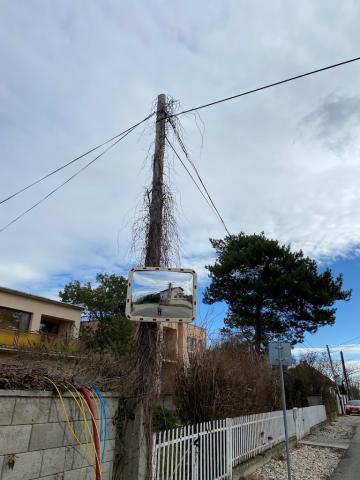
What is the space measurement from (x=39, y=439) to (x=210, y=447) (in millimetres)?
4511

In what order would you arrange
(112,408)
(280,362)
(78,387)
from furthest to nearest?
(280,362) < (112,408) < (78,387)

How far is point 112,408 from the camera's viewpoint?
5121 mm

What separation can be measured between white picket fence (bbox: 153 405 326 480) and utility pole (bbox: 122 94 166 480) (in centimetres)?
43

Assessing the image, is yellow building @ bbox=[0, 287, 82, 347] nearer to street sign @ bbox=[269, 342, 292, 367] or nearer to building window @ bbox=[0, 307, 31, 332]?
building window @ bbox=[0, 307, 31, 332]

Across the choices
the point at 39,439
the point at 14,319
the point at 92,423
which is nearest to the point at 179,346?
the point at 92,423

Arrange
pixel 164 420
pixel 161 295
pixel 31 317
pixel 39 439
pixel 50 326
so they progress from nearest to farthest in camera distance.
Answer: pixel 39 439
pixel 161 295
pixel 164 420
pixel 31 317
pixel 50 326

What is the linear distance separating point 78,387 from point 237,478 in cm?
549

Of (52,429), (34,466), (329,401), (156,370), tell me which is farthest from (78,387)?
(329,401)

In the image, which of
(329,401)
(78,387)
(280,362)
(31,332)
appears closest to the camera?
(78,387)

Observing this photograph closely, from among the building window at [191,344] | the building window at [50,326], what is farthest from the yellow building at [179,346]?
the building window at [50,326]

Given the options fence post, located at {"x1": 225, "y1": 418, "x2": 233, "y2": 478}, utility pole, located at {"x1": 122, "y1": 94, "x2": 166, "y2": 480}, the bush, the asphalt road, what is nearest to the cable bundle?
utility pole, located at {"x1": 122, "y1": 94, "x2": 166, "y2": 480}

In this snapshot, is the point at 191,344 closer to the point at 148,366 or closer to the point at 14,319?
the point at 148,366

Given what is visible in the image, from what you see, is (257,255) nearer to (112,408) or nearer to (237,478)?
(237,478)

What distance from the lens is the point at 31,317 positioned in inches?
1035
